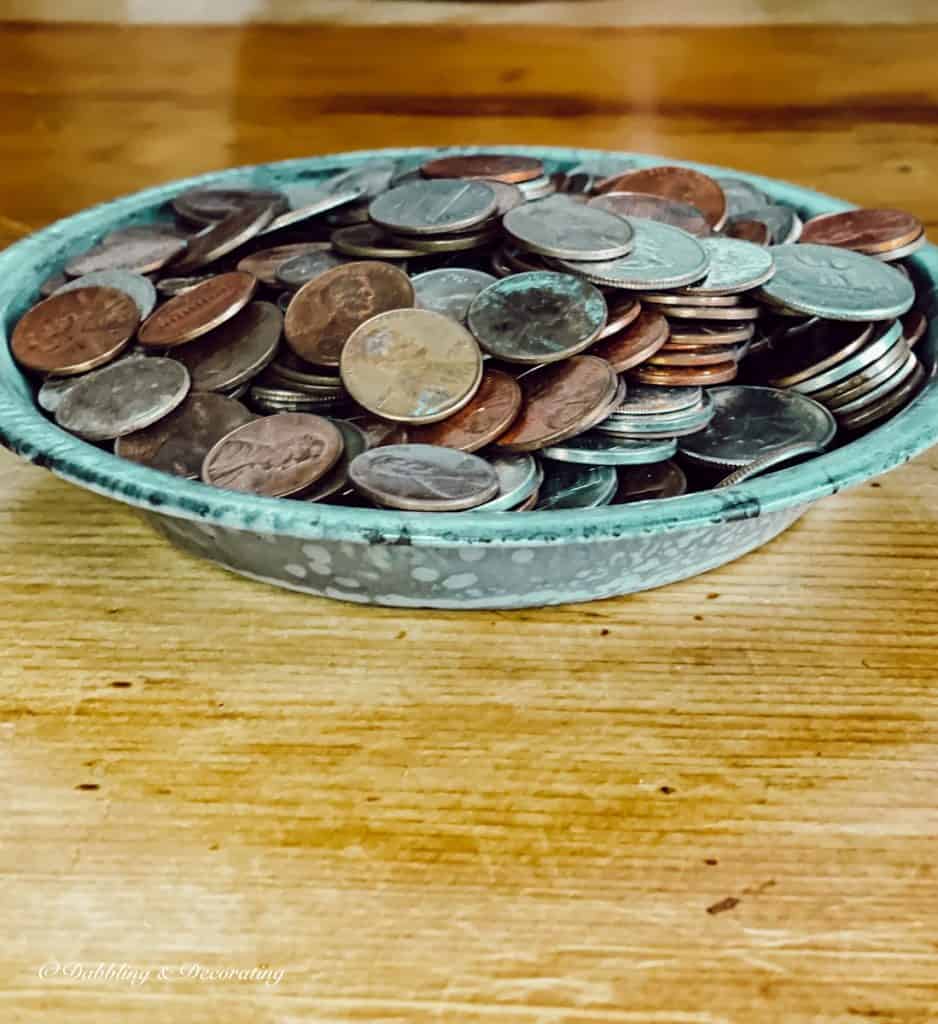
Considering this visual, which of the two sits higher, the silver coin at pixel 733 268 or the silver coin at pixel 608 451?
the silver coin at pixel 733 268

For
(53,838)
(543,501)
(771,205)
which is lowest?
(53,838)

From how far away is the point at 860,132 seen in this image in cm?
184

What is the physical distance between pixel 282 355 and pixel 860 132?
1.32 metres

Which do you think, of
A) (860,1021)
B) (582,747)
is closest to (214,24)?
(582,747)

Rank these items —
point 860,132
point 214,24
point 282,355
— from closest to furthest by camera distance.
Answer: point 282,355 → point 860,132 → point 214,24

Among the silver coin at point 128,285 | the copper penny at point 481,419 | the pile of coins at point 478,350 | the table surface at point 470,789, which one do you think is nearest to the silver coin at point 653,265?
the pile of coins at point 478,350

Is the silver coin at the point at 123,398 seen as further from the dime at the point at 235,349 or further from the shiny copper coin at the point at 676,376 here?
the shiny copper coin at the point at 676,376

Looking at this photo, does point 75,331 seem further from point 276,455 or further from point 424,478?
point 424,478

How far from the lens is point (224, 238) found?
958 mm

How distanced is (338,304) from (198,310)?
11cm

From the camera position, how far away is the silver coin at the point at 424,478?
69 cm

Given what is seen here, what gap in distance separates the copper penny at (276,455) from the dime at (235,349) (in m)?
0.06

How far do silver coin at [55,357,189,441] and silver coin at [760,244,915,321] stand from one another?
1.46 feet

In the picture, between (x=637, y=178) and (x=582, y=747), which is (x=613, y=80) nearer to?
(x=637, y=178)
